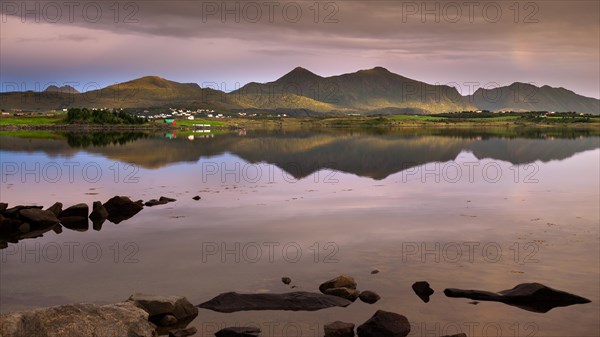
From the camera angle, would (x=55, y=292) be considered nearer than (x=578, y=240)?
Yes

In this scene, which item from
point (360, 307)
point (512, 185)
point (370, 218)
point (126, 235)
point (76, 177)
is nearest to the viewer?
point (360, 307)

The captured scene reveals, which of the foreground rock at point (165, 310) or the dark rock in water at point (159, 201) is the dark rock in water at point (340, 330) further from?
the dark rock in water at point (159, 201)

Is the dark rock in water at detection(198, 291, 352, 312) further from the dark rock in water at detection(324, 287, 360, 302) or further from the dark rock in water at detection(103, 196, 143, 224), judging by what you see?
the dark rock in water at detection(103, 196, 143, 224)

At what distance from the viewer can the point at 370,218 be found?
1735 inches

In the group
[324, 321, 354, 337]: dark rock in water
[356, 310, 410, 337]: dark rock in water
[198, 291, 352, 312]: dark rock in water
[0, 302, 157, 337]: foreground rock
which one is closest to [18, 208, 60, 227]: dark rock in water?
[198, 291, 352, 312]: dark rock in water

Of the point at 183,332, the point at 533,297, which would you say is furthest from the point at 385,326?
the point at 533,297

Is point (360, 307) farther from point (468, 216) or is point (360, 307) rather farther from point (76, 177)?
point (76, 177)

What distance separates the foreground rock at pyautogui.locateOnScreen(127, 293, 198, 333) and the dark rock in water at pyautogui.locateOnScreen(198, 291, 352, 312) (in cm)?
140

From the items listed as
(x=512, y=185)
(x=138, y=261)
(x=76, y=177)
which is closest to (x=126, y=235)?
(x=138, y=261)

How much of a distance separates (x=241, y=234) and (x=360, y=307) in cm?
1593

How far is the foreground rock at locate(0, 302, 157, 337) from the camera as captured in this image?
18297 millimetres

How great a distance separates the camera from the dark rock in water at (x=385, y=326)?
68.8 feet

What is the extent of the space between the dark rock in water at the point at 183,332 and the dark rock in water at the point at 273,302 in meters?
2.21

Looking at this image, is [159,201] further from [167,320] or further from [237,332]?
[237,332]
